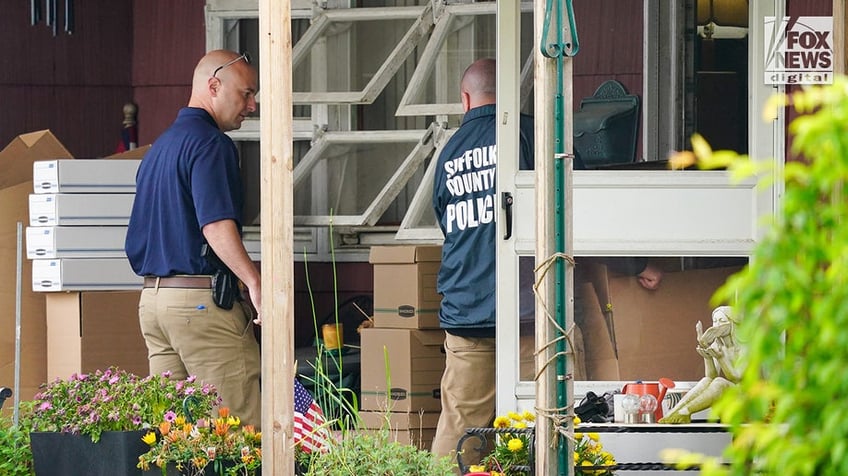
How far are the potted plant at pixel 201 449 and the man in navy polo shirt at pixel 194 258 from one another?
0.71 m

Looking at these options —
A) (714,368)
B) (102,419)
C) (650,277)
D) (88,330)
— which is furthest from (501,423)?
(88,330)

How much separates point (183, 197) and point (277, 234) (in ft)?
4.52

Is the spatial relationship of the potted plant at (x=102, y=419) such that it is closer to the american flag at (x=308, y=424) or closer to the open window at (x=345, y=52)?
the american flag at (x=308, y=424)

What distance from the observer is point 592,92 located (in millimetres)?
5512

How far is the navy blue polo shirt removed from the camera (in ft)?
18.4

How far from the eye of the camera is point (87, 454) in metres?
5.02

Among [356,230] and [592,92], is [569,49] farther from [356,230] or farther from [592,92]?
[356,230]

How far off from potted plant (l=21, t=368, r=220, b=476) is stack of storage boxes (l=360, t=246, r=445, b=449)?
4.44ft

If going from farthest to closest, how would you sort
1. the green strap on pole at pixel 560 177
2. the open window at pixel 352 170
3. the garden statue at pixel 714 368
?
the open window at pixel 352 170, the garden statue at pixel 714 368, the green strap on pole at pixel 560 177

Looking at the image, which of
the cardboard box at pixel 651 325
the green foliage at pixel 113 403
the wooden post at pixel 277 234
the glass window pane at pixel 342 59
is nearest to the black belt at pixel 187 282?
the green foliage at pixel 113 403

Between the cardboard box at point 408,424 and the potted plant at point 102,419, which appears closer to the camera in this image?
the potted plant at point 102,419

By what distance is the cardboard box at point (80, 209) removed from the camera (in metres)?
6.62

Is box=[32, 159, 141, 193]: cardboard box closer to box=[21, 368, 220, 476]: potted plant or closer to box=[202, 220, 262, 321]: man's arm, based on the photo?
box=[202, 220, 262, 321]: man's arm

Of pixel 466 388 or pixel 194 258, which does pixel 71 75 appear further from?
pixel 466 388
